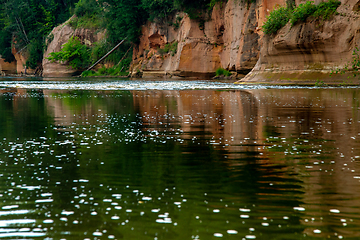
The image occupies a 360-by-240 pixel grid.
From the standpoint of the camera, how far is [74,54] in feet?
239

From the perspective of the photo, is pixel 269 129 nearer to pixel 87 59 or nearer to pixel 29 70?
pixel 87 59

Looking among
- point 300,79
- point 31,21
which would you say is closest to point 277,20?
point 300,79

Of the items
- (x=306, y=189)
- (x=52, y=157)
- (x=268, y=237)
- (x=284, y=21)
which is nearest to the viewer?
(x=268, y=237)

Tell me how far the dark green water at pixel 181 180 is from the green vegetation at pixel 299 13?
59.7ft

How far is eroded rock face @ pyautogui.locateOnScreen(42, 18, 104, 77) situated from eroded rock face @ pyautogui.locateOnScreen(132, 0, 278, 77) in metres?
13.6

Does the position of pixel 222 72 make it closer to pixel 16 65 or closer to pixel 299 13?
pixel 299 13

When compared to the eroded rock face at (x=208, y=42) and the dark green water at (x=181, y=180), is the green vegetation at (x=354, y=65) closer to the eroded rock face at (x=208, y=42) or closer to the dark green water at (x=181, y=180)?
the eroded rock face at (x=208, y=42)

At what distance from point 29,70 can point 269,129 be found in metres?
84.7

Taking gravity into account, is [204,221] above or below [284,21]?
below

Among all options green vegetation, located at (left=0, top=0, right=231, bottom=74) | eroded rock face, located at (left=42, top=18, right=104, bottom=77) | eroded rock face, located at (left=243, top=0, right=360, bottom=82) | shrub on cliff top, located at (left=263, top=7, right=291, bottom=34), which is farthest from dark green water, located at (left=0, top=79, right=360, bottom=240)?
eroded rock face, located at (left=42, top=18, right=104, bottom=77)

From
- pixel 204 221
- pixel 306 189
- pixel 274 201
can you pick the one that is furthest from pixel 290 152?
pixel 204 221

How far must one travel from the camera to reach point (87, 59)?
240 feet

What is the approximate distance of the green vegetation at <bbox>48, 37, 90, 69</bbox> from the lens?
237 feet

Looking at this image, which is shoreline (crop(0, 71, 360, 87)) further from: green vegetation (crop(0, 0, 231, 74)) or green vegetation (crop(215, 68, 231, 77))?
green vegetation (crop(0, 0, 231, 74))
